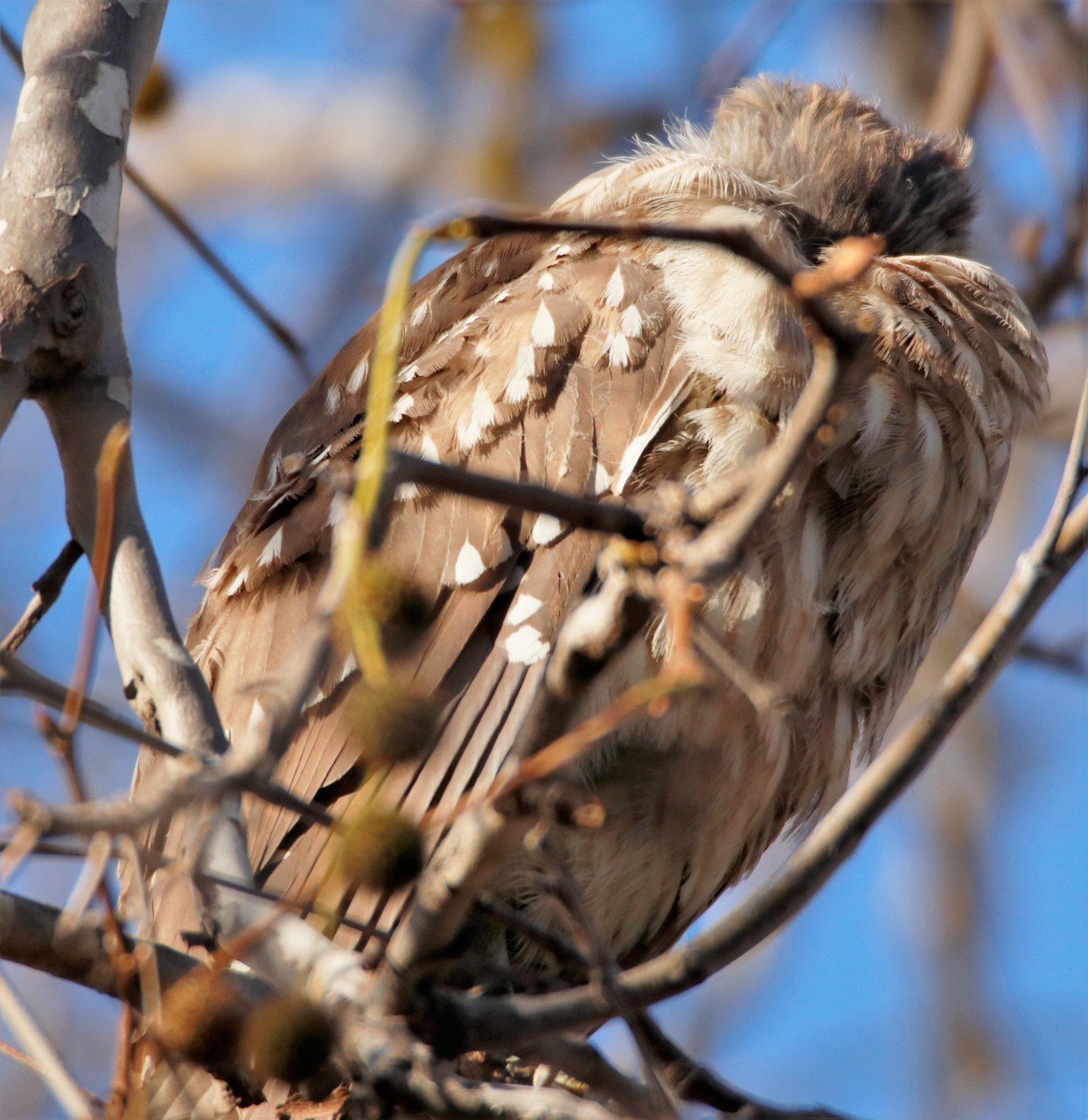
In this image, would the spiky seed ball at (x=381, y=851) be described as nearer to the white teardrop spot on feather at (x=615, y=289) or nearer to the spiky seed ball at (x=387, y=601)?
the spiky seed ball at (x=387, y=601)

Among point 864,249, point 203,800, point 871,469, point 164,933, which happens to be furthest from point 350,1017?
point 871,469

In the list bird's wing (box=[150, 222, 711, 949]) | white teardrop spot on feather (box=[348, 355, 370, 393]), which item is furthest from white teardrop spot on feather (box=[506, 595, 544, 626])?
white teardrop spot on feather (box=[348, 355, 370, 393])

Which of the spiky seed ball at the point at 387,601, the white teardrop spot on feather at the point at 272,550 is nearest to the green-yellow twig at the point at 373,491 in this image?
the spiky seed ball at the point at 387,601

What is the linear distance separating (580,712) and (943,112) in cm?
435

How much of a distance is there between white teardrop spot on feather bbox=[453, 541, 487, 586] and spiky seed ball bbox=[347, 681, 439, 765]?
5.18ft

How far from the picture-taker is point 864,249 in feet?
4.98

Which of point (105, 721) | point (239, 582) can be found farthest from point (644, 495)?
point (105, 721)

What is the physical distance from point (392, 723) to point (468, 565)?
1653 millimetres

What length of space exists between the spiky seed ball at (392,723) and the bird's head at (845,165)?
8.48 feet

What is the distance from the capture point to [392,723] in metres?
1.60

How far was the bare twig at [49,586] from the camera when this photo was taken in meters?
2.67

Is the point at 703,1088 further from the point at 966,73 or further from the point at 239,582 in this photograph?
the point at 966,73

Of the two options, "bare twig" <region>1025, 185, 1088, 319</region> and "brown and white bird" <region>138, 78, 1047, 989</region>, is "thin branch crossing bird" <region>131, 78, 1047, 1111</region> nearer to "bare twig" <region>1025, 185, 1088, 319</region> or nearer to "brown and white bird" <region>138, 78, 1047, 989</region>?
"brown and white bird" <region>138, 78, 1047, 989</region>

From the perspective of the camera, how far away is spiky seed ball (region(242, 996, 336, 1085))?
1647 mm
